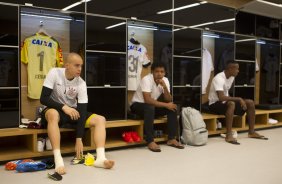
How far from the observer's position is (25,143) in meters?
3.23

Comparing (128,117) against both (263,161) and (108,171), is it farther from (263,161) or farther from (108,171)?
(263,161)

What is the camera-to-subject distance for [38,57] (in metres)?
3.51

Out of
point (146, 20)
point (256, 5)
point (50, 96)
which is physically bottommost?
point (50, 96)

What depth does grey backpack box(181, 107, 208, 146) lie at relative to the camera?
3723 mm

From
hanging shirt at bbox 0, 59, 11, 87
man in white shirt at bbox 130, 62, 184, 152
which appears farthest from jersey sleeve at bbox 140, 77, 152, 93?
hanging shirt at bbox 0, 59, 11, 87

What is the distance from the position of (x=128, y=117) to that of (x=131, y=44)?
1.08 metres

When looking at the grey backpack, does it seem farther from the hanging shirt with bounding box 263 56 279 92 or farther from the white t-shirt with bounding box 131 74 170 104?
the hanging shirt with bounding box 263 56 279 92

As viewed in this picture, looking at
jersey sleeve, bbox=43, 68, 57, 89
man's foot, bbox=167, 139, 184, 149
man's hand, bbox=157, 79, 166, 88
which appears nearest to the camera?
jersey sleeve, bbox=43, 68, 57, 89

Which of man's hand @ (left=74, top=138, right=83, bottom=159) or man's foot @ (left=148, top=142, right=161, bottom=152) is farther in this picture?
man's foot @ (left=148, top=142, right=161, bottom=152)

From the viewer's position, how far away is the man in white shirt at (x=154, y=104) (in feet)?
11.6

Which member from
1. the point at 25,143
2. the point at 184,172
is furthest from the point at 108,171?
the point at 25,143

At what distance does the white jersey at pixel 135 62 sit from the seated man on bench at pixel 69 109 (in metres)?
1.23

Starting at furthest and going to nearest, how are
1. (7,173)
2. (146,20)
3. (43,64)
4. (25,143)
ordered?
(146,20), (43,64), (25,143), (7,173)

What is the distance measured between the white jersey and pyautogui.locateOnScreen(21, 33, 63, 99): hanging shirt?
1.03m
